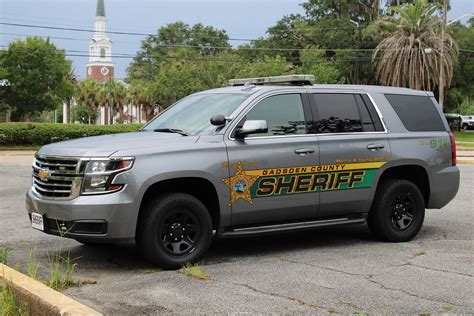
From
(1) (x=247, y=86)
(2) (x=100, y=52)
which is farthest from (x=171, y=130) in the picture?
(2) (x=100, y=52)

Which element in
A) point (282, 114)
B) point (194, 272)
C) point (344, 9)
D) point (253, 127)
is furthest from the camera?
point (344, 9)

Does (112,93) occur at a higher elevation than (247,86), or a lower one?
higher

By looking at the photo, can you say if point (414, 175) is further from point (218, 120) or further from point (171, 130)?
point (171, 130)

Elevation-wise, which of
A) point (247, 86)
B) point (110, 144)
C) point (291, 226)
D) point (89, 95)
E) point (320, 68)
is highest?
point (320, 68)

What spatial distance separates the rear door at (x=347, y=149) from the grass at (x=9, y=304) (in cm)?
354

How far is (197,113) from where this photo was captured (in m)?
7.40

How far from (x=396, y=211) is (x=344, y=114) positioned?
54.2 inches

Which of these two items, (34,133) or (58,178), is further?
(34,133)

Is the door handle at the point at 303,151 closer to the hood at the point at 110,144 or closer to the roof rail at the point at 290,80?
the roof rail at the point at 290,80

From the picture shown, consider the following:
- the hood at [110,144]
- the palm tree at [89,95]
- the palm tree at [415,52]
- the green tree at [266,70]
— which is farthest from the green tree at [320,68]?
the hood at [110,144]

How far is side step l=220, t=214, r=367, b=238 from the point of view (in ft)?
22.5

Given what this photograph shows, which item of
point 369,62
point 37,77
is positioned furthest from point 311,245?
point 369,62

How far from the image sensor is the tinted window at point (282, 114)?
23.5 ft

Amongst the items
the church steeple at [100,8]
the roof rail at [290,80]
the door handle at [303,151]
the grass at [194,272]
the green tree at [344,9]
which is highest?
the church steeple at [100,8]
